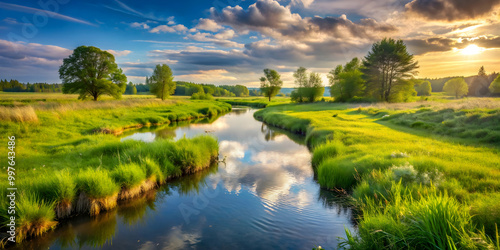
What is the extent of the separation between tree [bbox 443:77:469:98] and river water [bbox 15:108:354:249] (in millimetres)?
97080

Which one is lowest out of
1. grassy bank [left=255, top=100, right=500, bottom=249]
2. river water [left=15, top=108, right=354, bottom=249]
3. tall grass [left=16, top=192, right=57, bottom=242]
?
river water [left=15, top=108, right=354, bottom=249]

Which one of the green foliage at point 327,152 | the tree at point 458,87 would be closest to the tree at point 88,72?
the green foliage at point 327,152

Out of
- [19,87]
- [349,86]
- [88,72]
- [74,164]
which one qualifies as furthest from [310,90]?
[19,87]

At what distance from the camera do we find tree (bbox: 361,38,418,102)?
48781 millimetres

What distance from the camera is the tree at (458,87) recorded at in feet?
263

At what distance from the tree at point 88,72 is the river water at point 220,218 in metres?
34.2

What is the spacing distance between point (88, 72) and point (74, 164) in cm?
3375

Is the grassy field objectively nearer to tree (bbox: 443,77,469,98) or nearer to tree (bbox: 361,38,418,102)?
tree (bbox: 361,38,418,102)

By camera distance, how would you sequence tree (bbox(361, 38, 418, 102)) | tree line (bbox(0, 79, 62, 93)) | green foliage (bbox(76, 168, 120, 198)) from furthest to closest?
tree line (bbox(0, 79, 62, 93)), tree (bbox(361, 38, 418, 102)), green foliage (bbox(76, 168, 120, 198))

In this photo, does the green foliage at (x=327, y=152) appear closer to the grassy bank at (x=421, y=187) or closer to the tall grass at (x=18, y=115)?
the grassy bank at (x=421, y=187)

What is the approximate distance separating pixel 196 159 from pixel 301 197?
19.9 ft

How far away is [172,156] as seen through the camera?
40.8 ft

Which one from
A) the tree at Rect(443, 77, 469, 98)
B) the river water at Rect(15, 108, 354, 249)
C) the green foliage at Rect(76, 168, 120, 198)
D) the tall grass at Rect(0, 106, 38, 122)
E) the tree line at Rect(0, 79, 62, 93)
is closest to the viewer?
the river water at Rect(15, 108, 354, 249)

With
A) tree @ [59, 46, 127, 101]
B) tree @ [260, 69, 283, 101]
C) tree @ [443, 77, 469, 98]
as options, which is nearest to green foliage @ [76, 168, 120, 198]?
tree @ [59, 46, 127, 101]
